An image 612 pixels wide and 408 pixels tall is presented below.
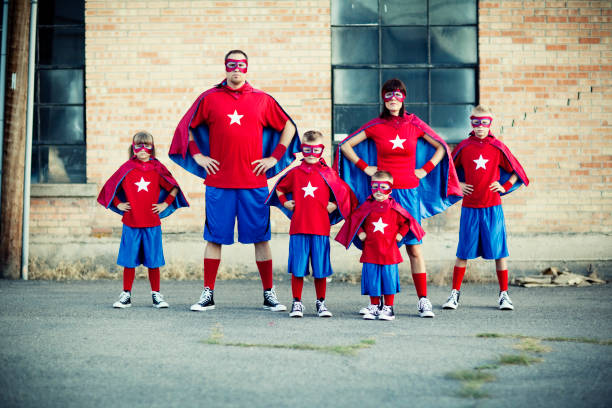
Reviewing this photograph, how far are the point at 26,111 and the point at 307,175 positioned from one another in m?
4.74

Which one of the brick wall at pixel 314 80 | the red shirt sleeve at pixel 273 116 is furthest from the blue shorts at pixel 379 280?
the brick wall at pixel 314 80

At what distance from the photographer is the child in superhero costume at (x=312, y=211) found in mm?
6789

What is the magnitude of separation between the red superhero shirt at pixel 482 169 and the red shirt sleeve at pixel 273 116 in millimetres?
1833

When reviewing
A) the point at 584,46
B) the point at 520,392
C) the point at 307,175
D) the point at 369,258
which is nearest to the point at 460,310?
the point at 369,258

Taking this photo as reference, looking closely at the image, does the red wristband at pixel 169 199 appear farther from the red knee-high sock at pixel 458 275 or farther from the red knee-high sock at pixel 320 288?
the red knee-high sock at pixel 458 275

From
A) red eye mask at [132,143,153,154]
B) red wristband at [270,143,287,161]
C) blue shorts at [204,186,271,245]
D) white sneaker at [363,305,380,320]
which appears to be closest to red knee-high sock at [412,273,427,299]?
white sneaker at [363,305,380,320]

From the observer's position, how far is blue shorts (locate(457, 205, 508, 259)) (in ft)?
→ 24.1

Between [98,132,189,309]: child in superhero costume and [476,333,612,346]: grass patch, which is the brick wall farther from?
[476,333,612,346]: grass patch

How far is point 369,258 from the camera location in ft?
21.9

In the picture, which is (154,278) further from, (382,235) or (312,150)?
(382,235)

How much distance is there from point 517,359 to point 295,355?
1.44 m

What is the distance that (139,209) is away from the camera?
24.3 feet

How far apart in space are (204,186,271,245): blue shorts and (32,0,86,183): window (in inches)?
156

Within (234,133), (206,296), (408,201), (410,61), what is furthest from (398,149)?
(410,61)
